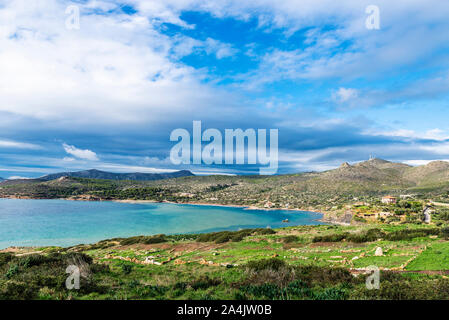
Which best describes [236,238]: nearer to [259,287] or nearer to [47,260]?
[47,260]

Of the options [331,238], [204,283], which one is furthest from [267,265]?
[331,238]

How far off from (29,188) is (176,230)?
175 m

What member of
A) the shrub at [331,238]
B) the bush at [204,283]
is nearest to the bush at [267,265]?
the bush at [204,283]

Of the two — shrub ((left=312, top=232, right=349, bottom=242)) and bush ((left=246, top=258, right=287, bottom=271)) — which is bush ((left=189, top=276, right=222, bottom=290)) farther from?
shrub ((left=312, top=232, right=349, bottom=242))

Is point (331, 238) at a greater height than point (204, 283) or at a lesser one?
lesser

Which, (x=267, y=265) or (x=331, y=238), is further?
(x=331, y=238)

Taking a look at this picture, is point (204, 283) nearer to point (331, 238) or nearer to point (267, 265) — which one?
point (267, 265)

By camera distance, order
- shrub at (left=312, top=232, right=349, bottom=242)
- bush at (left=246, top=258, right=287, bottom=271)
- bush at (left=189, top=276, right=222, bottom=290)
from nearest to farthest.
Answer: bush at (left=189, top=276, right=222, bottom=290) < bush at (left=246, top=258, right=287, bottom=271) < shrub at (left=312, top=232, right=349, bottom=242)

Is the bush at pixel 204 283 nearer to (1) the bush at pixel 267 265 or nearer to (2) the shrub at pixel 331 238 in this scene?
(1) the bush at pixel 267 265

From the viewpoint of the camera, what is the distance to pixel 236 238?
35875mm

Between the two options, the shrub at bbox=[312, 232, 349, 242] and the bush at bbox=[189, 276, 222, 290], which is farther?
the shrub at bbox=[312, 232, 349, 242]

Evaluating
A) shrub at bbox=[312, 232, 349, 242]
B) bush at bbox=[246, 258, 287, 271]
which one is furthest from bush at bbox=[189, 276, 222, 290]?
shrub at bbox=[312, 232, 349, 242]

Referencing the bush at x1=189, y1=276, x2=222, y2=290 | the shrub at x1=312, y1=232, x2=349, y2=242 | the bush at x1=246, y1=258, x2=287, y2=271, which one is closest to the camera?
the bush at x1=189, y1=276, x2=222, y2=290
